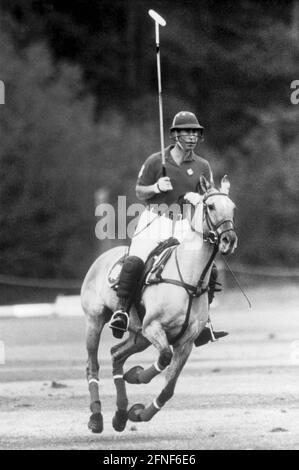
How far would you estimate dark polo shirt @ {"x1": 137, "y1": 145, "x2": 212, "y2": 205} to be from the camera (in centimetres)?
1406

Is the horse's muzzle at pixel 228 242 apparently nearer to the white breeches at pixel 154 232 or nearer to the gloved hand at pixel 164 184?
the gloved hand at pixel 164 184

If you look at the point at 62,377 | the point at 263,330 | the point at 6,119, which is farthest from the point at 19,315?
the point at 62,377

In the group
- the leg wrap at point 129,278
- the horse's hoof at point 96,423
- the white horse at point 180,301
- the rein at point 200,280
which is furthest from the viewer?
the leg wrap at point 129,278

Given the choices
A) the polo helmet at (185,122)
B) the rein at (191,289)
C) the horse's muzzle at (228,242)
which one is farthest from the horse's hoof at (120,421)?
the polo helmet at (185,122)

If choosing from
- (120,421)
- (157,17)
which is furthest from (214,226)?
(157,17)

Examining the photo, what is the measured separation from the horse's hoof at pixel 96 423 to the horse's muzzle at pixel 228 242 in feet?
6.19

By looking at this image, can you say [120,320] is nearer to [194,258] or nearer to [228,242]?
[194,258]

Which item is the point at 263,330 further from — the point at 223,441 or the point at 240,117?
the point at 240,117

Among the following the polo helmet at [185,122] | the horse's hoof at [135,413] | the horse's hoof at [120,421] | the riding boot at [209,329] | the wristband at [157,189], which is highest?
the polo helmet at [185,122]

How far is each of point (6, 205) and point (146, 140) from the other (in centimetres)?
1099

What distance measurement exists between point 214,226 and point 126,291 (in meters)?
1.35

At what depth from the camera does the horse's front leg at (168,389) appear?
13.0m

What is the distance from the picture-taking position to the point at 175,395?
1697 centimetres

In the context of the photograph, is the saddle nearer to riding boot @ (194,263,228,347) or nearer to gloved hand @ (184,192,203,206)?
riding boot @ (194,263,228,347)
